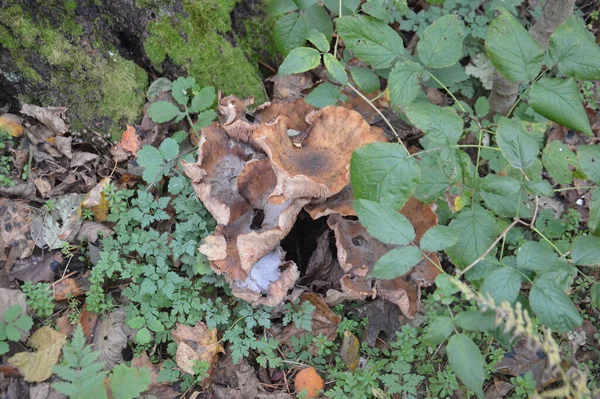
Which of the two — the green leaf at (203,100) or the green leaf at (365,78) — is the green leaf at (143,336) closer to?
the green leaf at (203,100)

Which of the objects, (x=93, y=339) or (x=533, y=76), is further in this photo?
(x=93, y=339)

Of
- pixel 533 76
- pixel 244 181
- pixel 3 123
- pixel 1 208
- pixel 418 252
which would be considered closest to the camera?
pixel 418 252

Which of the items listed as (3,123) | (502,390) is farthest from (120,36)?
(502,390)

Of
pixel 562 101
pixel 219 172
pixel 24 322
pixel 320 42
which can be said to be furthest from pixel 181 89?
pixel 562 101

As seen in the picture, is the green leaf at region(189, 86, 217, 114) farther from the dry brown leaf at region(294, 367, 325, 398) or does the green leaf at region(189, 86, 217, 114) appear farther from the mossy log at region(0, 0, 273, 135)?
the dry brown leaf at region(294, 367, 325, 398)

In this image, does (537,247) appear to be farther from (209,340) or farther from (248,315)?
(209,340)

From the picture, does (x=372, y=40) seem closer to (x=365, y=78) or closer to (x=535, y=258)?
(x=365, y=78)

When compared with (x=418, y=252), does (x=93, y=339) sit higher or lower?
lower
